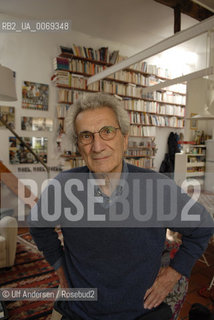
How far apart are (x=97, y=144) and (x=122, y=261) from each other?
560 mm

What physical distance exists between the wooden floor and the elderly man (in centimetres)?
126

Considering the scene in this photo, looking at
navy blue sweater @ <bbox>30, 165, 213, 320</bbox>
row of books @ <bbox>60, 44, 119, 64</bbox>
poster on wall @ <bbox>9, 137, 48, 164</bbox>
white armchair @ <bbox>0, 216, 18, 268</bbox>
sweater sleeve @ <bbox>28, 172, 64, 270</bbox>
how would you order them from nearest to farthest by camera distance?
navy blue sweater @ <bbox>30, 165, 213, 320</bbox>, sweater sleeve @ <bbox>28, 172, 64, 270</bbox>, white armchair @ <bbox>0, 216, 18, 268</bbox>, poster on wall @ <bbox>9, 137, 48, 164</bbox>, row of books @ <bbox>60, 44, 119, 64</bbox>

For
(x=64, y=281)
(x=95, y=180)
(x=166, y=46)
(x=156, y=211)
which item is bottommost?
(x=64, y=281)

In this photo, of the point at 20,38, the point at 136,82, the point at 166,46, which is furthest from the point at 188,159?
the point at 20,38

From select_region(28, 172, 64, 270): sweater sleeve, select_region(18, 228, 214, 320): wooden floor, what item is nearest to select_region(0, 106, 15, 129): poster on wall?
select_region(28, 172, 64, 270): sweater sleeve

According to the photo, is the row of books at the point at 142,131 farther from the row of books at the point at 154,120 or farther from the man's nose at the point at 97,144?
the man's nose at the point at 97,144

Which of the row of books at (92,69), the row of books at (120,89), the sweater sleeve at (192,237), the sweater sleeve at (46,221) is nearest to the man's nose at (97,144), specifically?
the sweater sleeve at (46,221)

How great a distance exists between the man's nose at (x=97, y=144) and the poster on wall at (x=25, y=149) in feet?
12.4

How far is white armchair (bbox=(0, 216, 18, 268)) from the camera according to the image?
109 inches

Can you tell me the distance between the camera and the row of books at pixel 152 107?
5.81 m

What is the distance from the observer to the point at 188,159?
13.7 ft

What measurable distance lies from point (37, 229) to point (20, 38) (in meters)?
4.40

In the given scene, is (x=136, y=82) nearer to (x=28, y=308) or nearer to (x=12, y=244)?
(x=12, y=244)

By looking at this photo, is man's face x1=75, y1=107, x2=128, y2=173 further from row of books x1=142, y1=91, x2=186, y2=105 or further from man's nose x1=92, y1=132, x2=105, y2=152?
row of books x1=142, y1=91, x2=186, y2=105
